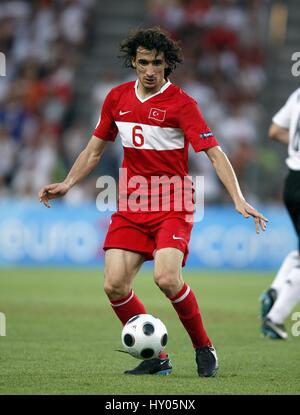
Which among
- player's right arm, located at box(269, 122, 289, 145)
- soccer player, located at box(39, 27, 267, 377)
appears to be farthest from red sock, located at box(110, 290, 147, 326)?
player's right arm, located at box(269, 122, 289, 145)

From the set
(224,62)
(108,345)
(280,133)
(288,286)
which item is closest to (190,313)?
(108,345)

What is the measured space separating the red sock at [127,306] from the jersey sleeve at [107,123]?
1.14 m

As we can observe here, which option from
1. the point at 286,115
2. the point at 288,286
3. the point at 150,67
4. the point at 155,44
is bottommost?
the point at 288,286

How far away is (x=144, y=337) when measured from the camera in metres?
6.77

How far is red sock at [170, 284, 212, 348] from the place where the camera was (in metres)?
6.82

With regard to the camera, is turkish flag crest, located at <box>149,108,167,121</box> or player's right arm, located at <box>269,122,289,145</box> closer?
turkish flag crest, located at <box>149,108,167,121</box>

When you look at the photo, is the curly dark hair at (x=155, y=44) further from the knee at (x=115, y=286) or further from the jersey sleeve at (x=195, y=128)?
the knee at (x=115, y=286)

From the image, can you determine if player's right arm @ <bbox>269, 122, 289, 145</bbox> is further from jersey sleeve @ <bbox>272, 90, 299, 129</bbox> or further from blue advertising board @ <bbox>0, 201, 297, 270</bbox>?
blue advertising board @ <bbox>0, 201, 297, 270</bbox>

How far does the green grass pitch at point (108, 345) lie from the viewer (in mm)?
6336

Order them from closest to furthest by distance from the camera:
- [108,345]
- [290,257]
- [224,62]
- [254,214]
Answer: [254,214] < [108,345] < [290,257] < [224,62]

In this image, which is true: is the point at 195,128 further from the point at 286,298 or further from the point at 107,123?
the point at 286,298

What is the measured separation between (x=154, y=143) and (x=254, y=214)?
99 cm
